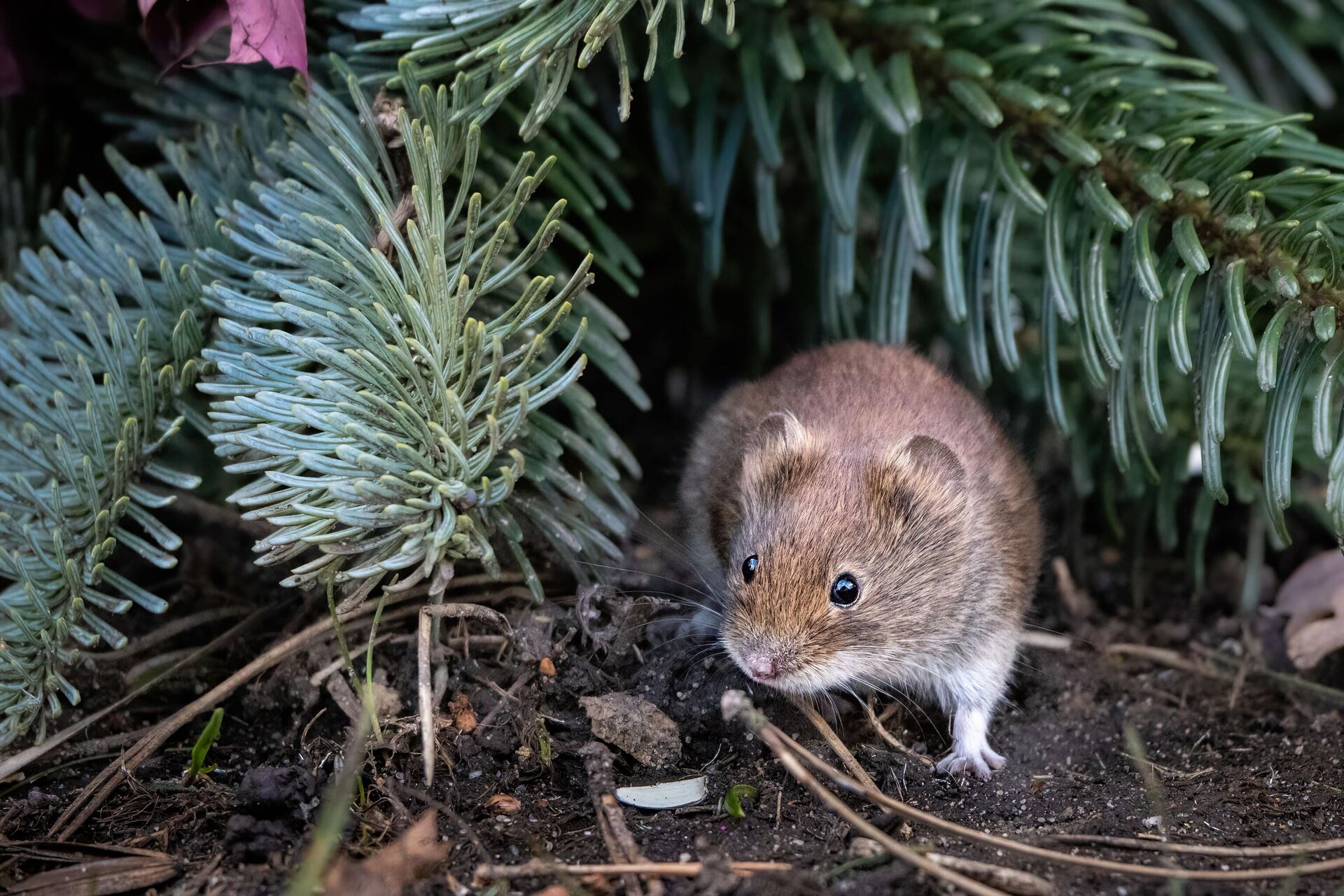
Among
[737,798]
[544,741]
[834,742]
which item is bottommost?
[834,742]

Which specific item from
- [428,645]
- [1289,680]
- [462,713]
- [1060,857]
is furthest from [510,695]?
[1289,680]

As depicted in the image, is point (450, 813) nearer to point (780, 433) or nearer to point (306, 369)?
point (306, 369)

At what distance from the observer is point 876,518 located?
3.25m

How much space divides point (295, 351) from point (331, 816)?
1053 mm

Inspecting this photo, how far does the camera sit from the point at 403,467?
232 cm

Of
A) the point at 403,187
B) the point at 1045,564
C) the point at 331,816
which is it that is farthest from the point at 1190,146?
the point at 331,816

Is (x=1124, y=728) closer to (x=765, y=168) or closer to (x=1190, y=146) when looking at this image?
(x=1190, y=146)

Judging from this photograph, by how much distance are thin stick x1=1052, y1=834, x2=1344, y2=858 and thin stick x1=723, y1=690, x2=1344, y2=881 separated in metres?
0.03

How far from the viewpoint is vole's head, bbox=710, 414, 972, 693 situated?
3084 millimetres

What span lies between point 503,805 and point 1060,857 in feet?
3.77

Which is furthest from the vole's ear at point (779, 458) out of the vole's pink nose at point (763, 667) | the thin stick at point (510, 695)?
the thin stick at point (510, 695)

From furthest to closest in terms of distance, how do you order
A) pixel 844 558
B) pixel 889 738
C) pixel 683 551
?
1. pixel 683 551
2. pixel 844 558
3. pixel 889 738

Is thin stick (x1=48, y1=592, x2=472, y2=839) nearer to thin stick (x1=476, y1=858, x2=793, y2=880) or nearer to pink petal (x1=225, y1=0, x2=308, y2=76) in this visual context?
thin stick (x1=476, y1=858, x2=793, y2=880)

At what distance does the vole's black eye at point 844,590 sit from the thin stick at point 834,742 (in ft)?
0.96
